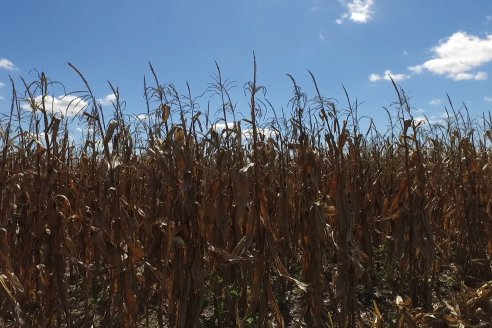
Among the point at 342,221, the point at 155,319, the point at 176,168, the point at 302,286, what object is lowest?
the point at 155,319

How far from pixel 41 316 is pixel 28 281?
1.05ft

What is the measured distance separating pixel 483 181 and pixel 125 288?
A: 14.6ft

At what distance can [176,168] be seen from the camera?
11.2 ft

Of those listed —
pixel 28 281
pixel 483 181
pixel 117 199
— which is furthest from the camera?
pixel 483 181

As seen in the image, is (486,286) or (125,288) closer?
(125,288)

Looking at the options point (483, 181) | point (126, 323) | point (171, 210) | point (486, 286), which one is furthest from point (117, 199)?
point (483, 181)

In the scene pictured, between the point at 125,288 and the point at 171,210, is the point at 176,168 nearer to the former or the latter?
the point at 171,210

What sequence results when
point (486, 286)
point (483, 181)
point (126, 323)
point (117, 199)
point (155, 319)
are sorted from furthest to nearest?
point (483, 181), point (155, 319), point (486, 286), point (126, 323), point (117, 199)

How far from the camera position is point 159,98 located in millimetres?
3617

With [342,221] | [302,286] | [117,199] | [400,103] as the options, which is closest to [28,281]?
[117,199]

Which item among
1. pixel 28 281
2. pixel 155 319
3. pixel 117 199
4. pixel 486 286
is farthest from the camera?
pixel 155 319

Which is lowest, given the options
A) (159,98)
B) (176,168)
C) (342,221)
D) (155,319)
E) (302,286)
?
(155,319)

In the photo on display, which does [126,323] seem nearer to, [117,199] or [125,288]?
[125,288]

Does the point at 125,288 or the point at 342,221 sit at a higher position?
the point at 342,221
